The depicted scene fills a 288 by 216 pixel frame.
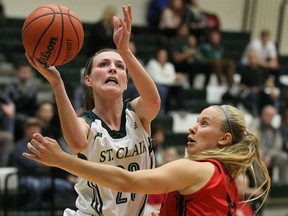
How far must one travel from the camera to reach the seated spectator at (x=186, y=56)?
39.1ft

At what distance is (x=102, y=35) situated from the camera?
436 inches

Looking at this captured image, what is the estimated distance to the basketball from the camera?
3.56m

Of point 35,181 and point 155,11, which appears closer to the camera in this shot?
point 35,181

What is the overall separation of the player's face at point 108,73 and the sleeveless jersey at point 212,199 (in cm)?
82

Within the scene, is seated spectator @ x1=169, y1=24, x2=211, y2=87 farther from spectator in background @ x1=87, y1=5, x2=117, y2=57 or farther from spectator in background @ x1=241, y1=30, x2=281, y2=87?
spectator in background @ x1=87, y1=5, x2=117, y2=57

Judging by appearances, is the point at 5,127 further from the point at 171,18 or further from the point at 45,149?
the point at 45,149

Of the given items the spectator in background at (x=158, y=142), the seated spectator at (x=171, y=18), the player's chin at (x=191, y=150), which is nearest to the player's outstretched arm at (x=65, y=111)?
the player's chin at (x=191, y=150)

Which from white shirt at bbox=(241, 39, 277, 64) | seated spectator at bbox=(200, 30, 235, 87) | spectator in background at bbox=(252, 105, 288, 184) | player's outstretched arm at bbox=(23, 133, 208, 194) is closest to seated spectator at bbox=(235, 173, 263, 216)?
player's outstretched arm at bbox=(23, 133, 208, 194)

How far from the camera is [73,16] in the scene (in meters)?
3.80

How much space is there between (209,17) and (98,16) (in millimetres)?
2425

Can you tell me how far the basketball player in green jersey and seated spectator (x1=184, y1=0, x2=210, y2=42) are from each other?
924 centimetres

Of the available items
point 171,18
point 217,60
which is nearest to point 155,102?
point 217,60

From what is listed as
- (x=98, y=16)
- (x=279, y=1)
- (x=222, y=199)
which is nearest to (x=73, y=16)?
(x=222, y=199)

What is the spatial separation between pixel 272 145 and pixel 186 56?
2.59 metres
